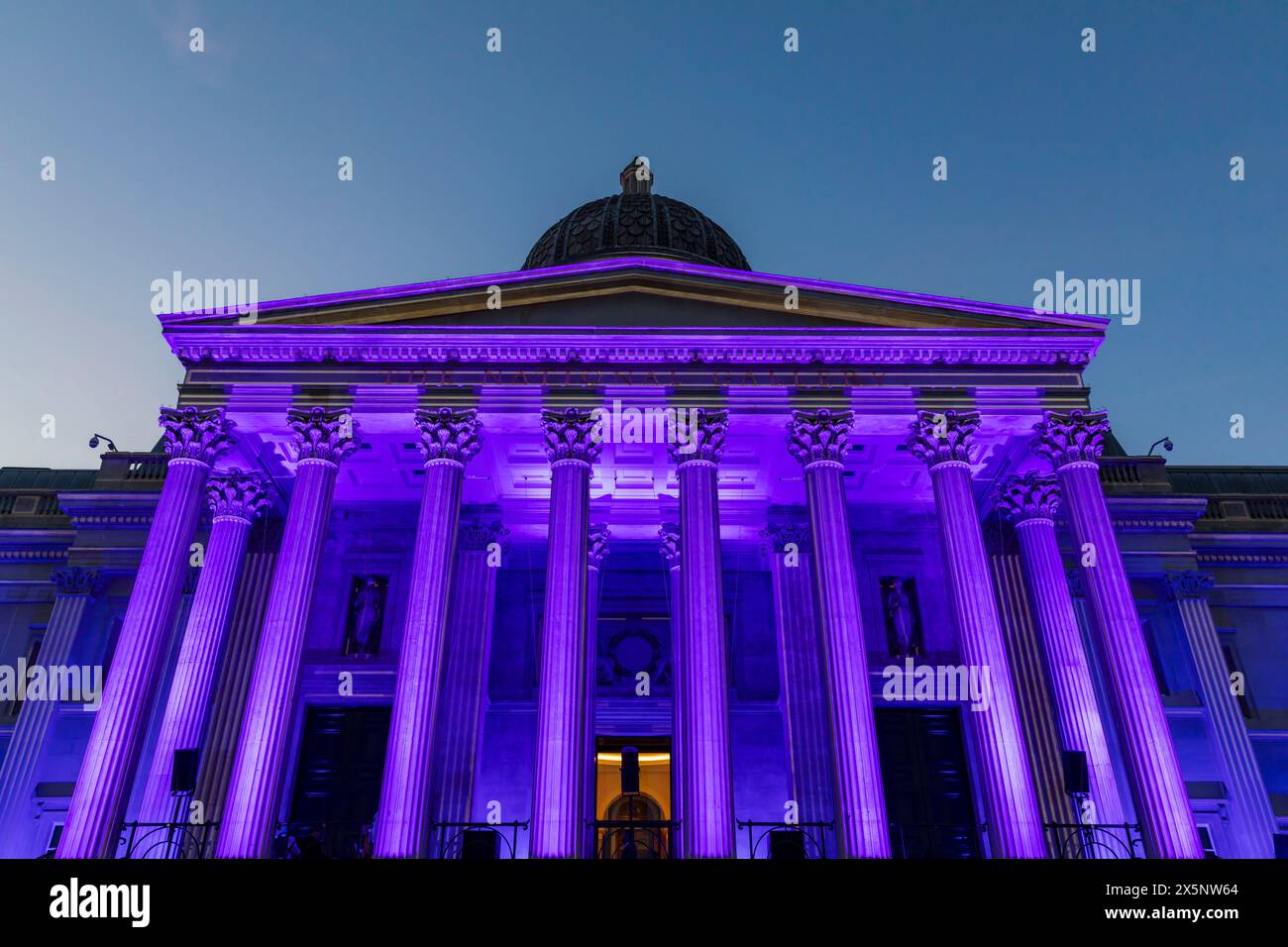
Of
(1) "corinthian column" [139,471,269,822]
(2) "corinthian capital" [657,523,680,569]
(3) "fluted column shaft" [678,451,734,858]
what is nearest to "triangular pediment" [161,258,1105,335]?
(3) "fluted column shaft" [678,451,734,858]

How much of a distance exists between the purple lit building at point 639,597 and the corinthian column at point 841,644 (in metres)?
0.07

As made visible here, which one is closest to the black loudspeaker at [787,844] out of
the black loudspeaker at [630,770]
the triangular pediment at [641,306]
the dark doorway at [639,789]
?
the black loudspeaker at [630,770]

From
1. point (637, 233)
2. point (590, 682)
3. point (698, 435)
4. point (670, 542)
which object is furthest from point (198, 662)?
point (637, 233)

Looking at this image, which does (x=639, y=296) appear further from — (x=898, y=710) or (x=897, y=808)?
(x=897, y=808)

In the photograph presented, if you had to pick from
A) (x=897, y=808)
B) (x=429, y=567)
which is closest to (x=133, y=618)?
(x=429, y=567)

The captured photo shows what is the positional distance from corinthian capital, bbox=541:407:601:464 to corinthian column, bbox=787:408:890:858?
477 cm

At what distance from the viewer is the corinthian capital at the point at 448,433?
22.1m

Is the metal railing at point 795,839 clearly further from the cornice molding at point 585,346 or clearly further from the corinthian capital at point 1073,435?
the cornice molding at point 585,346

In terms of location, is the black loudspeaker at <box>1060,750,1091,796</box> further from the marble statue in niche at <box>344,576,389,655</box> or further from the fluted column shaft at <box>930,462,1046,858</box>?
the marble statue in niche at <box>344,576,389,655</box>

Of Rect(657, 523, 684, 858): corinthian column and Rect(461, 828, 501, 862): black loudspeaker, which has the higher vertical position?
Rect(657, 523, 684, 858): corinthian column

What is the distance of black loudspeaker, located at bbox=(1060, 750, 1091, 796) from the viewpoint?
19.7 m

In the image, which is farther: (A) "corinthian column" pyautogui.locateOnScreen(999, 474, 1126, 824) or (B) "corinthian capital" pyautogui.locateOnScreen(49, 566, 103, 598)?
(B) "corinthian capital" pyautogui.locateOnScreen(49, 566, 103, 598)

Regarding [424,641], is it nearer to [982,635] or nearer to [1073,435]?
[982,635]

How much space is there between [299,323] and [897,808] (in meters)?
19.9
